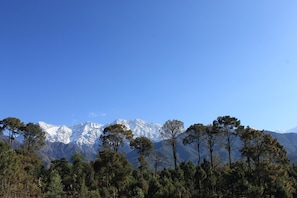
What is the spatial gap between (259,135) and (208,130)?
15.7m

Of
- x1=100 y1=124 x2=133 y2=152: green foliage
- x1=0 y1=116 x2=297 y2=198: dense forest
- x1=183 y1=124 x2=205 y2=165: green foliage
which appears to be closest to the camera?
x1=0 y1=116 x2=297 y2=198: dense forest

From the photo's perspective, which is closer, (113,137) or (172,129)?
(113,137)

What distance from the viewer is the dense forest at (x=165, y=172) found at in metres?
27.7

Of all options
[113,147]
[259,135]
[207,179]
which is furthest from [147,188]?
[113,147]

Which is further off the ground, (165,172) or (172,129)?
(172,129)

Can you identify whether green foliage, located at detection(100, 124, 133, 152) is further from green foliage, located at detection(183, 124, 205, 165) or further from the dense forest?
green foliage, located at detection(183, 124, 205, 165)

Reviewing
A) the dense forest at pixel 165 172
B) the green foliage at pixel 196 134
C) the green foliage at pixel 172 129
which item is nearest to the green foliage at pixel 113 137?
the dense forest at pixel 165 172

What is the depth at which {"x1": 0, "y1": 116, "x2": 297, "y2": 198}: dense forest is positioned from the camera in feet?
90.7

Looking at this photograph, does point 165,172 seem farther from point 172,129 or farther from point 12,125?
point 12,125

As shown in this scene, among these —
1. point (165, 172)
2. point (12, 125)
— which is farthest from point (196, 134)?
point (12, 125)

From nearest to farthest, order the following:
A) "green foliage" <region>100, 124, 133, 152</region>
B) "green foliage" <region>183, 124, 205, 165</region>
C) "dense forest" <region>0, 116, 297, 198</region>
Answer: "dense forest" <region>0, 116, 297, 198</region>, "green foliage" <region>100, 124, 133, 152</region>, "green foliage" <region>183, 124, 205, 165</region>

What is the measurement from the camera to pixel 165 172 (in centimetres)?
4103

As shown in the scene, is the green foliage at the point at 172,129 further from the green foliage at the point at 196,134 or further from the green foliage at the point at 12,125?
the green foliage at the point at 12,125

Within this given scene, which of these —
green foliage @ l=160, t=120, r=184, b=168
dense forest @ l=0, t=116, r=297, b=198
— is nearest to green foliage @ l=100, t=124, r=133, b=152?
dense forest @ l=0, t=116, r=297, b=198
